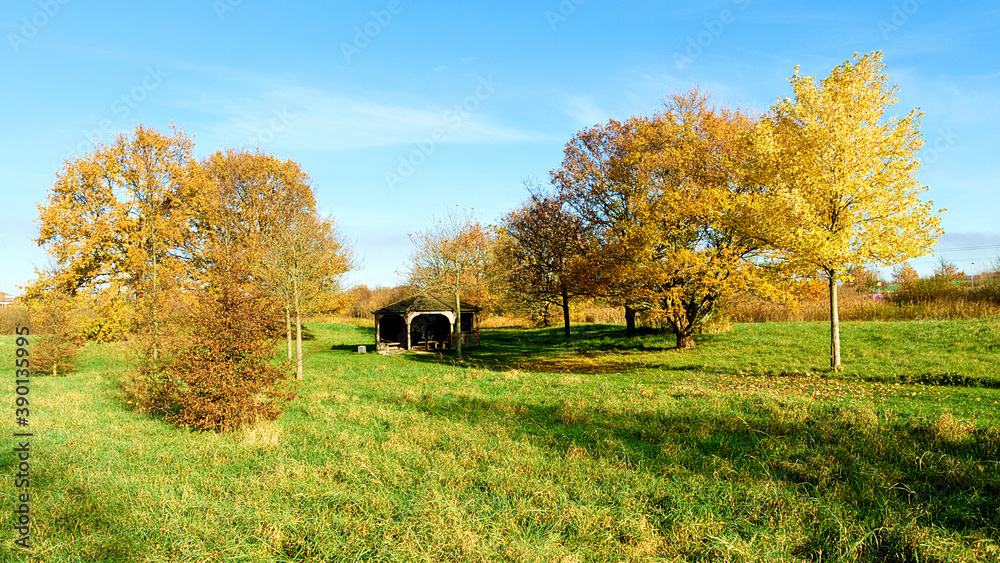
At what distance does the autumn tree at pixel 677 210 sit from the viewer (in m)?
16.4

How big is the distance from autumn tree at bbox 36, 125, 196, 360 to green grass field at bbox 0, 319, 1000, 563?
1157 cm

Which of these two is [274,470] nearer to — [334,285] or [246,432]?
[246,432]

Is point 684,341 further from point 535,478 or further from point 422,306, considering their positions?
point 535,478

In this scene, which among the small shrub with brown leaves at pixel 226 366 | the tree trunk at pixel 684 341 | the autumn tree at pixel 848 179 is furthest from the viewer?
the tree trunk at pixel 684 341

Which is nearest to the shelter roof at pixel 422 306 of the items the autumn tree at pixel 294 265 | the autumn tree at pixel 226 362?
the autumn tree at pixel 294 265

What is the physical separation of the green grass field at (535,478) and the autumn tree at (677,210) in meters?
5.71

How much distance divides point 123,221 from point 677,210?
2309 cm

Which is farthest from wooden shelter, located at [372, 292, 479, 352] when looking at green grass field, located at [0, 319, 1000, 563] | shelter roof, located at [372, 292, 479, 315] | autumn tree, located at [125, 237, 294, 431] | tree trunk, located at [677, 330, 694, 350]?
autumn tree, located at [125, 237, 294, 431]

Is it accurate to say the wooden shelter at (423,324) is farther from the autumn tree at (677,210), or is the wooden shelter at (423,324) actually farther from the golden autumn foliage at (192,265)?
the autumn tree at (677,210)

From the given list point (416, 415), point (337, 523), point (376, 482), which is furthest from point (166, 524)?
point (416, 415)

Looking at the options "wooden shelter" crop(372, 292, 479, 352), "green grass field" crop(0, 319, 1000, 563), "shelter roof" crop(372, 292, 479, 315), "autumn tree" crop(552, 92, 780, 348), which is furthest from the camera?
"wooden shelter" crop(372, 292, 479, 352)

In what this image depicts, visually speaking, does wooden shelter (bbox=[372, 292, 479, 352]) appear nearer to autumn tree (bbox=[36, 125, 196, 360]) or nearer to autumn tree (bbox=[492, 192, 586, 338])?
autumn tree (bbox=[492, 192, 586, 338])

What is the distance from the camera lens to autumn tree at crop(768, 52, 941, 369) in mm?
13602

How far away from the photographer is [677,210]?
16.9 meters
